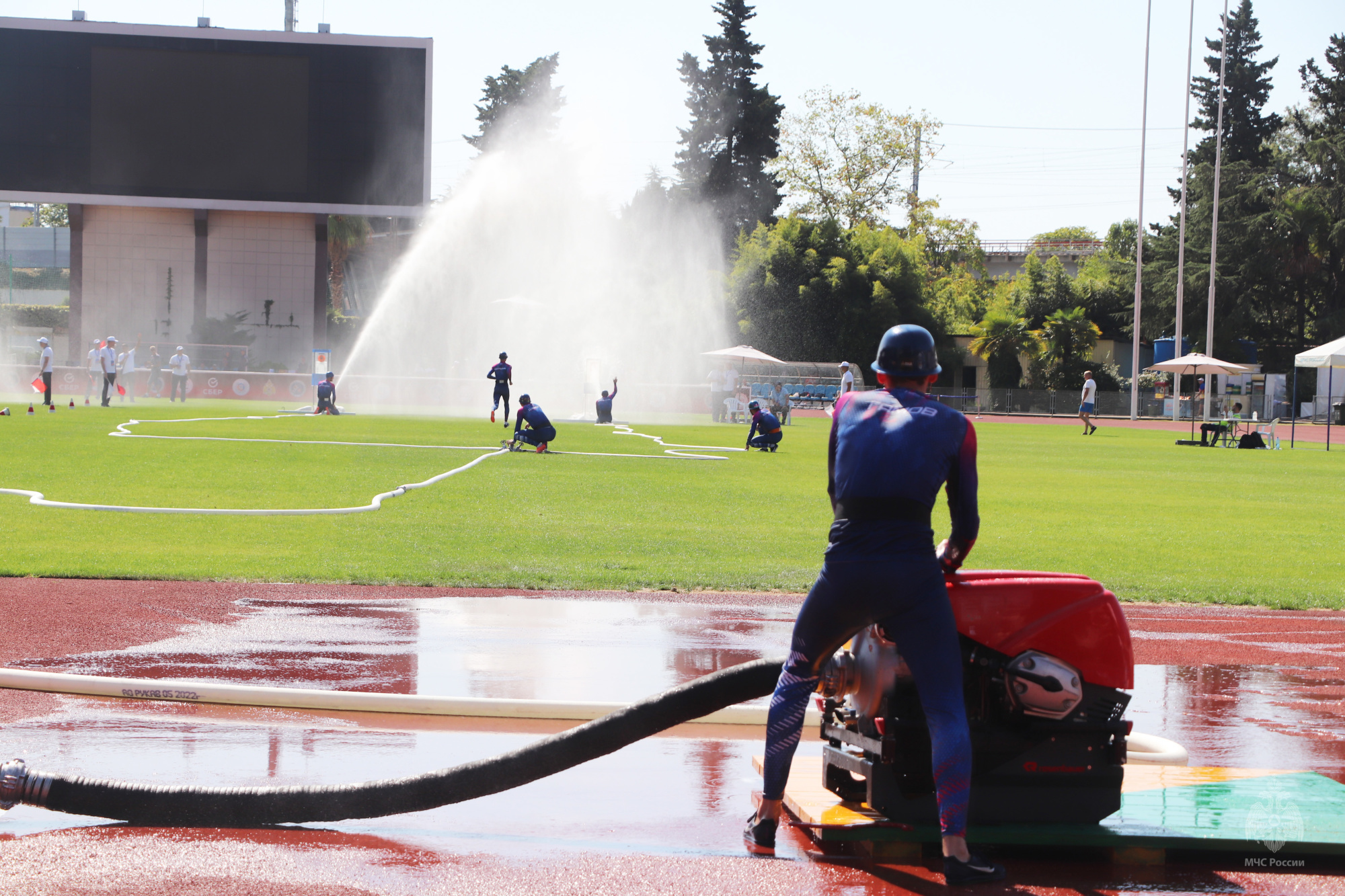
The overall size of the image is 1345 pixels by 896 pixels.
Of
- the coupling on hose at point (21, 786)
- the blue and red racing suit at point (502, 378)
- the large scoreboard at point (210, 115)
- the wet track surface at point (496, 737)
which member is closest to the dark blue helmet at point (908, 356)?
the wet track surface at point (496, 737)

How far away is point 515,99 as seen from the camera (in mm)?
81125

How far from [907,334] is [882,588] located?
37.0 inches

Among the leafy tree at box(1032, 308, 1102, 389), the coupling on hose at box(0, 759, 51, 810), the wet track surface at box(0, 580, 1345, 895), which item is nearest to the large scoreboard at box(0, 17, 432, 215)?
the leafy tree at box(1032, 308, 1102, 389)

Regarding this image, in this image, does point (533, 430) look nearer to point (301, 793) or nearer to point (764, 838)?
point (301, 793)

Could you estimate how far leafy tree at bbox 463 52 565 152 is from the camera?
8056 centimetres

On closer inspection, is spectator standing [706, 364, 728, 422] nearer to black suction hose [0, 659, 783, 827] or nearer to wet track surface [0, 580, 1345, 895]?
wet track surface [0, 580, 1345, 895]

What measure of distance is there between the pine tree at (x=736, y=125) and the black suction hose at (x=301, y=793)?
74.6 meters

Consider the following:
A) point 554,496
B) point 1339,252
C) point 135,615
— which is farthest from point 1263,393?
point 135,615

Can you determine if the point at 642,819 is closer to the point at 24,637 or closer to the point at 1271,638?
the point at 24,637

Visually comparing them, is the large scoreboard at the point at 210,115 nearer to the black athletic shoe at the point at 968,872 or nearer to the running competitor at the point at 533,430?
the running competitor at the point at 533,430

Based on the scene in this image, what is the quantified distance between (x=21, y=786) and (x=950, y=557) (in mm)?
3481

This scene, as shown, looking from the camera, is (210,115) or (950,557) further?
(210,115)

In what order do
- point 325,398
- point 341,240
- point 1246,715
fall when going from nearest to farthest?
point 1246,715 < point 325,398 < point 341,240

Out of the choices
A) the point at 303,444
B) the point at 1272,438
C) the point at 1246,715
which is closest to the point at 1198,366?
the point at 1272,438
